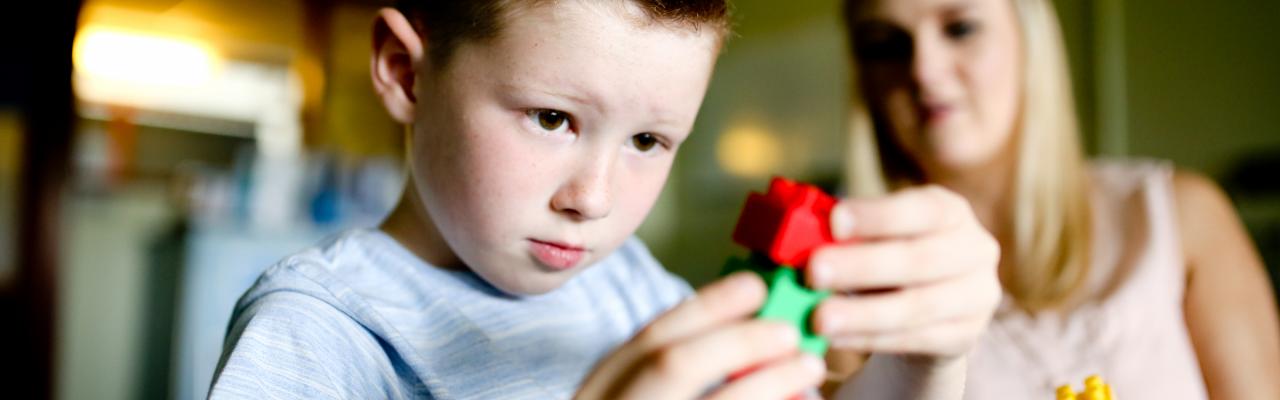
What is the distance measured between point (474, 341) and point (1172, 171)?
36.4 inches

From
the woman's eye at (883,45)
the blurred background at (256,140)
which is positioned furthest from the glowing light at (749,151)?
the woman's eye at (883,45)

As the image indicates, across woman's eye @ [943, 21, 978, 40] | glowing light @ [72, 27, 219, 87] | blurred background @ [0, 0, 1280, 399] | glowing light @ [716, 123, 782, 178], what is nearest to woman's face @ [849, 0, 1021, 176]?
woman's eye @ [943, 21, 978, 40]

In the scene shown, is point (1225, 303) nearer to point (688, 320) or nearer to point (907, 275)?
point (907, 275)

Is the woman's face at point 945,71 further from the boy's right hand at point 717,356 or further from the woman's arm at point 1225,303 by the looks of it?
the boy's right hand at point 717,356

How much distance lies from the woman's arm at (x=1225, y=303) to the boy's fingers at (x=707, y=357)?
707 millimetres

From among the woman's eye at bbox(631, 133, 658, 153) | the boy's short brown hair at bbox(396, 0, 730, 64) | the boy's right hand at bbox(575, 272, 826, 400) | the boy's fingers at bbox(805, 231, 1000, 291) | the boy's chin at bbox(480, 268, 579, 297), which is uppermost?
the boy's short brown hair at bbox(396, 0, 730, 64)

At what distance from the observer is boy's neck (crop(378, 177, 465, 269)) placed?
0.61 metres

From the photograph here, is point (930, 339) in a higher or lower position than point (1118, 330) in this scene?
higher

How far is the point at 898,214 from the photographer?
0.39 meters

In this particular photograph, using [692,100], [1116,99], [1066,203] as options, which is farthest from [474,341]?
[1116,99]

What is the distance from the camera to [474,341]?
1.86ft

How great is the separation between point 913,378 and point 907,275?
116mm

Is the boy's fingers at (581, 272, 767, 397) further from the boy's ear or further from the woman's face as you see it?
the woman's face

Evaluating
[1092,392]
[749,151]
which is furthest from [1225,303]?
[749,151]
